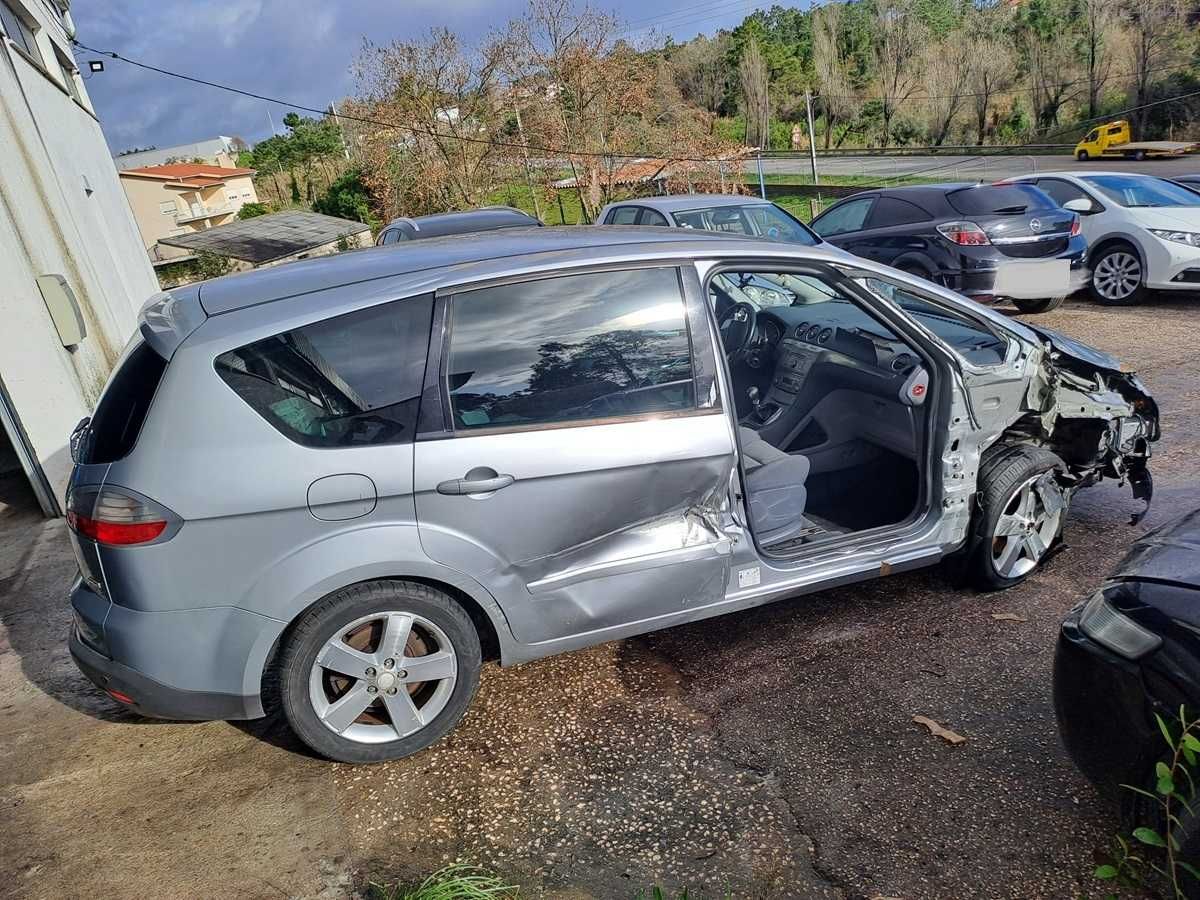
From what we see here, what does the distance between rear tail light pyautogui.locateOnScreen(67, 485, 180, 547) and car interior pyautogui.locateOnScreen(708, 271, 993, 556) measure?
210 centimetres

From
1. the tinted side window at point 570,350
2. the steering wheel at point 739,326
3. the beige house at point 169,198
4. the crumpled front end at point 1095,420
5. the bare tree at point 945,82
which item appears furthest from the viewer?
the beige house at point 169,198

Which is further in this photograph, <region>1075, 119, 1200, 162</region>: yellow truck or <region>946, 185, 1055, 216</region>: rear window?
<region>1075, 119, 1200, 162</region>: yellow truck

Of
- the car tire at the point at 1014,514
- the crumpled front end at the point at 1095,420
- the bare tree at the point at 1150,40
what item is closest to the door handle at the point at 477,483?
the car tire at the point at 1014,514

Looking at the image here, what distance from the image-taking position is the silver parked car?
263 centimetres

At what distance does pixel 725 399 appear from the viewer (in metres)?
3.13

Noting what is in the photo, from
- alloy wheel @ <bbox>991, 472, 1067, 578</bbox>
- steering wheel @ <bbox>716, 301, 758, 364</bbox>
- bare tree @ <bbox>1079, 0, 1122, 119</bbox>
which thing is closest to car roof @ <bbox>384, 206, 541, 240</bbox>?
steering wheel @ <bbox>716, 301, 758, 364</bbox>

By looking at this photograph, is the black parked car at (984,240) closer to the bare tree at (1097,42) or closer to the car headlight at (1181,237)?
the car headlight at (1181,237)

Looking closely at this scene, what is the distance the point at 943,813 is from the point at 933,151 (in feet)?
153

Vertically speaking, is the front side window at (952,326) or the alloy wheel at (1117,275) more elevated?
the front side window at (952,326)

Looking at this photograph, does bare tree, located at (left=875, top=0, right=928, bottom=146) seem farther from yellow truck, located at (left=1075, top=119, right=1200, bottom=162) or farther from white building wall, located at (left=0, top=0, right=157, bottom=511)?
white building wall, located at (left=0, top=0, right=157, bottom=511)

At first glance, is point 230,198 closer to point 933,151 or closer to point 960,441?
point 933,151

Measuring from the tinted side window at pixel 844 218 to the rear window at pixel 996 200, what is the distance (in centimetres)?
106

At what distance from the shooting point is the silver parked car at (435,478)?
263 centimetres

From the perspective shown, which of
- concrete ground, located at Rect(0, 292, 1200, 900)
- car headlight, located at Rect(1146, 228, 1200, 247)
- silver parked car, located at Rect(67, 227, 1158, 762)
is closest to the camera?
concrete ground, located at Rect(0, 292, 1200, 900)
